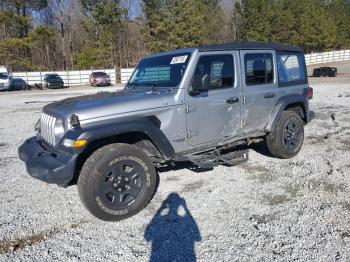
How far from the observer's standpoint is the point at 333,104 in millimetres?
12641

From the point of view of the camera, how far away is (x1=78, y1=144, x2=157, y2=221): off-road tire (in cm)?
372

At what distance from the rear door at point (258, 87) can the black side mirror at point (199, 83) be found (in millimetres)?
911

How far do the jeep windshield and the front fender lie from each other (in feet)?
2.58

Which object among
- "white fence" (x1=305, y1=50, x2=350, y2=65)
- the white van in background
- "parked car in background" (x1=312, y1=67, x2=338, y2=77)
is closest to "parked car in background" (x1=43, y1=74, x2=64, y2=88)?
the white van in background

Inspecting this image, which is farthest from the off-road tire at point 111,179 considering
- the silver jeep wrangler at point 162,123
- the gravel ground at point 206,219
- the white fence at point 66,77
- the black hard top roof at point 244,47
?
the white fence at point 66,77

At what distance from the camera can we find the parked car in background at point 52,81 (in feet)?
111

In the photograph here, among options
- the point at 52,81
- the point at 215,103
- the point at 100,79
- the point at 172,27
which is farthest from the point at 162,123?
the point at 172,27

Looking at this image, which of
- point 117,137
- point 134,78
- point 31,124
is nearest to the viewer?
point 117,137

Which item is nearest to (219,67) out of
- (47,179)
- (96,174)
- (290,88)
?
(290,88)

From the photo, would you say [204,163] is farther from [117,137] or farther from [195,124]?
[117,137]

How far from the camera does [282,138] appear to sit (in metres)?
5.75

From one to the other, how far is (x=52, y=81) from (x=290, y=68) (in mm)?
31688

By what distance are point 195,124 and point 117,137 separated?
1.10m

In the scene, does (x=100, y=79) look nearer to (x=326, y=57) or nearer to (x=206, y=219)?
(x=206, y=219)
